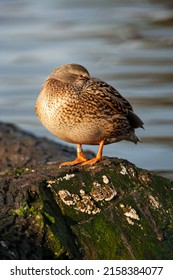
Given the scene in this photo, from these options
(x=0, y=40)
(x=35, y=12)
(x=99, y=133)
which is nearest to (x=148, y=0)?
(x=35, y=12)

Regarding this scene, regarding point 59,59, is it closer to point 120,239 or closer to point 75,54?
point 75,54

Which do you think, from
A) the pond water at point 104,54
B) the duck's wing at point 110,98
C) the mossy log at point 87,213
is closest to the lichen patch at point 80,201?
the mossy log at point 87,213

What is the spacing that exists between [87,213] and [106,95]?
151 centimetres

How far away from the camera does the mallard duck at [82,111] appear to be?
7414mm

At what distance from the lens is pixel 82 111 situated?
294 inches

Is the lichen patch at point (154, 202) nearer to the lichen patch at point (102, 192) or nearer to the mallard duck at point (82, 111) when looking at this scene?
the lichen patch at point (102, 192)

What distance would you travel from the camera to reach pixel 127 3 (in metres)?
19.9

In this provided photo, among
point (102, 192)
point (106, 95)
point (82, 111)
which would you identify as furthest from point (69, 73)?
point (102, 192)

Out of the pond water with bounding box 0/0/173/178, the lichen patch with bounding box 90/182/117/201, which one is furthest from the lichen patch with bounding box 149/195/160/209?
the pond water with bounding box 0/0/173/178

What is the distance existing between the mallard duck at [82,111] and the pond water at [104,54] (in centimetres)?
302

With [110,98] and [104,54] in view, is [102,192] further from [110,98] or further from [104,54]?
[104,54]

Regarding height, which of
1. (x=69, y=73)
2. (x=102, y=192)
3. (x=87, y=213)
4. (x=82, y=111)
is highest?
(x=69, y=73)
